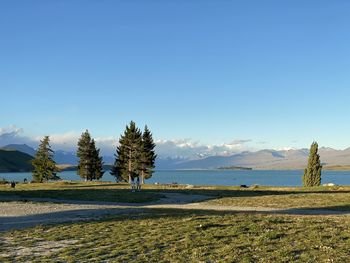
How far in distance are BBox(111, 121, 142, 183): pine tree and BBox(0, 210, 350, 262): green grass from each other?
59173 millimetres

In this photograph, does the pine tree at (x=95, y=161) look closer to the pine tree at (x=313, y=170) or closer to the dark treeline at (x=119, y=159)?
the dark treeline at (x=119, y=159)

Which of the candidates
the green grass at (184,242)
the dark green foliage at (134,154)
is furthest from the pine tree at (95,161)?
the green grass at (184,242)

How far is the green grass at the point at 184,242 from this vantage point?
42.1 ft

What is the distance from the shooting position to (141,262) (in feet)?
39.8

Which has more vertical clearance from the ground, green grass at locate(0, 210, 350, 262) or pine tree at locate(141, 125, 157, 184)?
pine tree at locate(141, 125, 157, 184)

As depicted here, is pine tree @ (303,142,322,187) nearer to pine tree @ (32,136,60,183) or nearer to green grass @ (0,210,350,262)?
pine tree @ (32,136,60,183)

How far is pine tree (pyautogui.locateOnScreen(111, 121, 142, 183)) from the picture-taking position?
81.3 metres

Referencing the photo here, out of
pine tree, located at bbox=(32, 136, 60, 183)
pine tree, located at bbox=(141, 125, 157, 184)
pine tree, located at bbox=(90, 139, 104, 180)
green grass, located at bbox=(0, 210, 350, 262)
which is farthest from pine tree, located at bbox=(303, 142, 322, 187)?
green grass, located at bbox=(0, 210, 350, 262)

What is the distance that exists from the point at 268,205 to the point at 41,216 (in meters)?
18.5

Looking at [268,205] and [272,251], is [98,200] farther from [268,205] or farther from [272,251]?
[272,251]

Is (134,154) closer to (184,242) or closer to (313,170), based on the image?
(313,170)

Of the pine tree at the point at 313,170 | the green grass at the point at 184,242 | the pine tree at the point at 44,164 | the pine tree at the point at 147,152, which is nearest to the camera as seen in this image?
the green grass at the point at 184,242

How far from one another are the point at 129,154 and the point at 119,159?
12047 millimetres

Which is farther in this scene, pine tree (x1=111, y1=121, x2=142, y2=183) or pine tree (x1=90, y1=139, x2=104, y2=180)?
pine tree (x1=90, y1=139, x2=104, y2=180)
